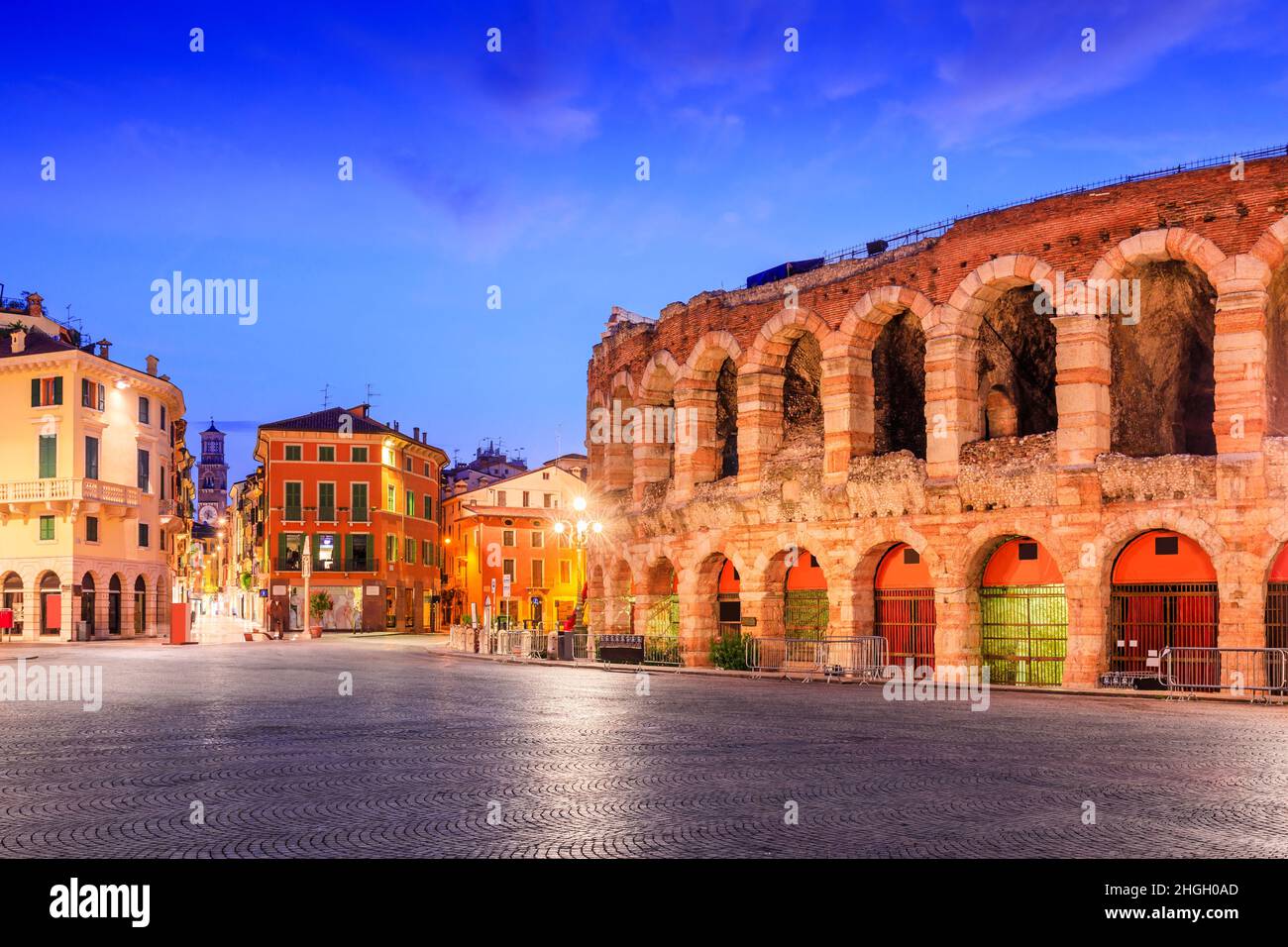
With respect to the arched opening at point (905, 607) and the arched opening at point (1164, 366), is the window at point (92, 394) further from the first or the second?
the arched opening at point (1164, 366)

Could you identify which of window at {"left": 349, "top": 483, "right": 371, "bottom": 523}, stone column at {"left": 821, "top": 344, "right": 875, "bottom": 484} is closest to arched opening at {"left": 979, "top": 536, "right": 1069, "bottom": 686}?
stone column at {"left": 821, "top": 344, "right": 875, "bottom": 484}

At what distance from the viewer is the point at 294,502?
72.0 meters

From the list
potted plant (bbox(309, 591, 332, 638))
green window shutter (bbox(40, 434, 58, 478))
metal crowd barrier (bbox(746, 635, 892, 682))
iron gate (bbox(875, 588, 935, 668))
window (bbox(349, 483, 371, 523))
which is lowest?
potted plant (bbox(309, 591, 332, 638))

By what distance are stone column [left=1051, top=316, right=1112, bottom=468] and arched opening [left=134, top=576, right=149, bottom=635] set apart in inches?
1786

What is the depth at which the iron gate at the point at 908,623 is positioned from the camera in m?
29.3

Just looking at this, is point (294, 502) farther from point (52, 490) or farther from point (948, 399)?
point (948, 399)

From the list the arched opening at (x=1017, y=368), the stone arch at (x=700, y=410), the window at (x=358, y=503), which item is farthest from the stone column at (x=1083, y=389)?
the window at (x=358, y=503)

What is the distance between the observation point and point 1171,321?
27156mm

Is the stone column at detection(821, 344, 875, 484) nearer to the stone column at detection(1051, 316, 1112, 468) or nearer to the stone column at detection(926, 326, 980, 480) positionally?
the stone column at detection(926, 326, 980, 480)

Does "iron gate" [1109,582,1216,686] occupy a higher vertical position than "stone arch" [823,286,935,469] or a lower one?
lower

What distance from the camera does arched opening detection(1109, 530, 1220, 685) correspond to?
24.2m

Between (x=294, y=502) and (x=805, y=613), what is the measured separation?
1831 inches
